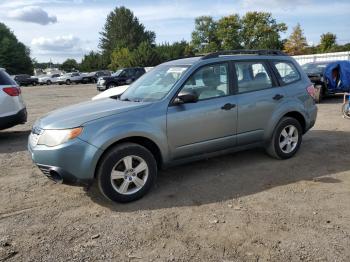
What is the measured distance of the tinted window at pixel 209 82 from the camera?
511 centimetres

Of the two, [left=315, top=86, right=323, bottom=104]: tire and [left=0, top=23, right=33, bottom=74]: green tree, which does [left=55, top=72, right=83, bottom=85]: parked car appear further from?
[left=315, top=86, right=323, bottom=104]: tire

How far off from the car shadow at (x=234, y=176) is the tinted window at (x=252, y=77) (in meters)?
1.22

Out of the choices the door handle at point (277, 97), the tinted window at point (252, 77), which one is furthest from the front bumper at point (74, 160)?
the door handle at point (277, 97)

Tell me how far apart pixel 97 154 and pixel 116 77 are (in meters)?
23.0

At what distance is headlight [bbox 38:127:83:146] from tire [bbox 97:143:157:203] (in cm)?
43

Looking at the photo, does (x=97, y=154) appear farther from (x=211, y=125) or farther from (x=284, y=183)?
(x=284, y=183)

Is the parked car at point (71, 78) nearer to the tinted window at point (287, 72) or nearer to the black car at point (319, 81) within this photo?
the black car at point (319, 81)

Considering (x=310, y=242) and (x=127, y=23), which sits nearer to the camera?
(x=310, y=242)

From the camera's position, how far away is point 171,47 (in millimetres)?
78750

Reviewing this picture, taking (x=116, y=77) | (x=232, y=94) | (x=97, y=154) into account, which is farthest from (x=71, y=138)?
(x=116, y=77)

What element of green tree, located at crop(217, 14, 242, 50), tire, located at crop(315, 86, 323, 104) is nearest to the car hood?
tire, located at crop(315, 86, 323, 104)

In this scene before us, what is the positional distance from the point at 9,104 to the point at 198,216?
5.88 metres

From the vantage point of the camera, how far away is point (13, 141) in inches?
334

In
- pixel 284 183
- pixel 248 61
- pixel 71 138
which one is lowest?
pixel 284 183
